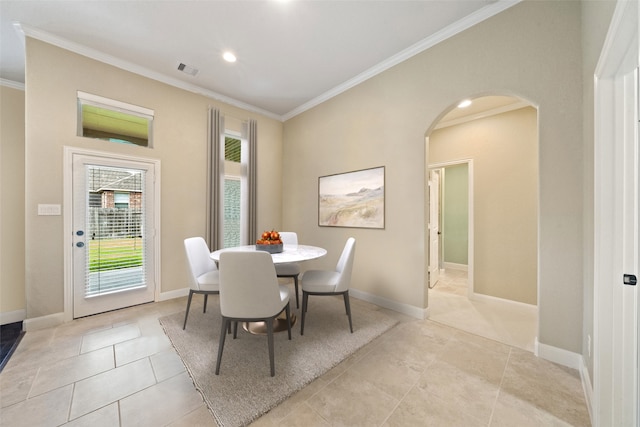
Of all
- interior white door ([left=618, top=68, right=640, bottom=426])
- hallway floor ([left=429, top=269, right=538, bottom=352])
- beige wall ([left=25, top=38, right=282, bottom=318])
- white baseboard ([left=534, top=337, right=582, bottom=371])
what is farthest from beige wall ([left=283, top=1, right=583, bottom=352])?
beige wall ([left=25, top=38, right=282, bottom=318])

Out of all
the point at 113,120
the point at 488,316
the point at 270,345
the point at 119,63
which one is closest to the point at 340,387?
the point at 270,345

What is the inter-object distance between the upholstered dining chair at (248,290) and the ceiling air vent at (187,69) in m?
2.93

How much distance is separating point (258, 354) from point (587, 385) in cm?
241

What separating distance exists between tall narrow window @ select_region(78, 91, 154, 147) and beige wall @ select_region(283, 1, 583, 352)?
2401 mm

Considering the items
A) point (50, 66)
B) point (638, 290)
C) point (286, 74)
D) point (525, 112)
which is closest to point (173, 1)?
point (286, 74)

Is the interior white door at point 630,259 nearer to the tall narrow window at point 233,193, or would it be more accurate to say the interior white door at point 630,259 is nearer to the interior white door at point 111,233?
the tall narrow window at point 233,193

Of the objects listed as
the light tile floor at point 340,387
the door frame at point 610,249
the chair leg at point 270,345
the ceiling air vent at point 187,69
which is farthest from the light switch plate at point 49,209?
the door frame at point 610,249

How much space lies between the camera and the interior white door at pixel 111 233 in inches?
108

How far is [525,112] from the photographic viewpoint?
3074 mm

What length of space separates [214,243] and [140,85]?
2.47 meters

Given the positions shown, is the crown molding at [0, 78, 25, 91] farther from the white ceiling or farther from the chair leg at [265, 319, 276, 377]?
the chair leg at [265, 319, 276, 377]

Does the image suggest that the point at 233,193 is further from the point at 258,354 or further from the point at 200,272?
the point at 258,354

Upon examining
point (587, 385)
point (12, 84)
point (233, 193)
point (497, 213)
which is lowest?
point (587, 385)

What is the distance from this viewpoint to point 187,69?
318cm
